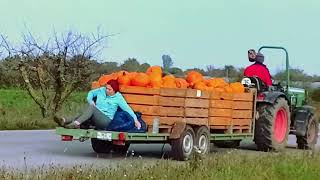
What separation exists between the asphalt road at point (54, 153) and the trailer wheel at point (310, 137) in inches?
32.6

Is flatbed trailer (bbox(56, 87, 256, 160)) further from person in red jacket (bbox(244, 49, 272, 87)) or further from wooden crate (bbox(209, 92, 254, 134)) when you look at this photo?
person in red jacket (bbox(244, 49, 272, 87))

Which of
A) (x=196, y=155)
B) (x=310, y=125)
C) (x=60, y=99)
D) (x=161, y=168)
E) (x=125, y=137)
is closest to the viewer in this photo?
(x=161, y=168)

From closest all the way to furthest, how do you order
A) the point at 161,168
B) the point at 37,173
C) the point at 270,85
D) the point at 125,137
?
the point at 37,173 < the point at 161,168 < the point at 125,137 < the point at 270,85

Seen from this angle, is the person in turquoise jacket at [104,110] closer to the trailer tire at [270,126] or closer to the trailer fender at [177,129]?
the trailer fender at [177,129]

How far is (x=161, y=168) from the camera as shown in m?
9.30

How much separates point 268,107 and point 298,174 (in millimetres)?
5821

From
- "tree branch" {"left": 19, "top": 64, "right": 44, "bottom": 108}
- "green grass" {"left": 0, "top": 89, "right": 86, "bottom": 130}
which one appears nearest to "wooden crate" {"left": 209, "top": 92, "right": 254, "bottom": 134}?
"green grass" {"left": 0, "top": 89, "right": 86, "bottom": 130}

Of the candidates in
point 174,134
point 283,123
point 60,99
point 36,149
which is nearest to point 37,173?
point 174,134

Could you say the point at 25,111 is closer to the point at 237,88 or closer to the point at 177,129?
the point at 237,88

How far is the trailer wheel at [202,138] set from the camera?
523 inches

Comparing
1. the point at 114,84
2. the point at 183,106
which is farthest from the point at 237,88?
the point at 114,84

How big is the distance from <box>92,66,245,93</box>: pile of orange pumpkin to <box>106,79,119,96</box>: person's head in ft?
0.35

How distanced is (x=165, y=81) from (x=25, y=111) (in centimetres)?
1507

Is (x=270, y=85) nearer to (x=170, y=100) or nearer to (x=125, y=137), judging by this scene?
(x=170, y=100)
